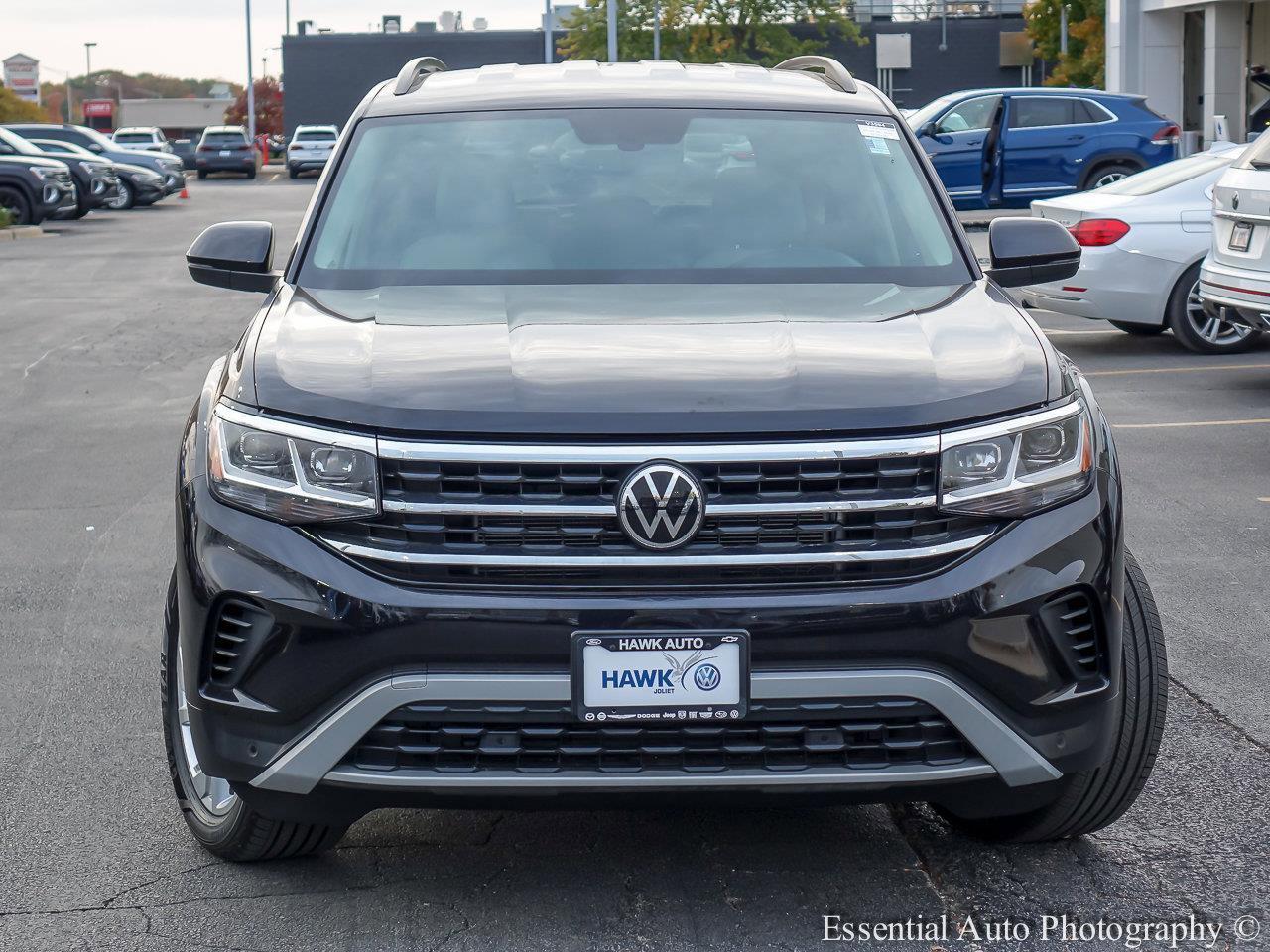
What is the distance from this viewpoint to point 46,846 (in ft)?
13.0

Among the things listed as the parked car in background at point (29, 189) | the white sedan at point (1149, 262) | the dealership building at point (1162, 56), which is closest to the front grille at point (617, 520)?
the white sedan at point (1149, 262)

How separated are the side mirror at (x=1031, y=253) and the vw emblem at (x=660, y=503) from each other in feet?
5.98

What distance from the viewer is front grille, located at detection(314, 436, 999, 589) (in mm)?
3154

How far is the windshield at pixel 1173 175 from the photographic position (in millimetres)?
12586

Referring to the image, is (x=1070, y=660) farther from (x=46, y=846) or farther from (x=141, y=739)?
(x=141, y=739)

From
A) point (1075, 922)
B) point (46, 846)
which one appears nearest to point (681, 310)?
point (1075, 922)

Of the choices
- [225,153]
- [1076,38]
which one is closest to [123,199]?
[225,153]

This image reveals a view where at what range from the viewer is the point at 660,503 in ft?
10.3

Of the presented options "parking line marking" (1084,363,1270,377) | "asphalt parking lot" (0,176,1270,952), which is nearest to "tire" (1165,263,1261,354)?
"parking line marking" (1084,363,1270,377)

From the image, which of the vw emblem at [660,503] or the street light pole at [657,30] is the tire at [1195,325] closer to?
the vw emblem at [660,503]

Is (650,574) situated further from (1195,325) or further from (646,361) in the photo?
(1195,325)

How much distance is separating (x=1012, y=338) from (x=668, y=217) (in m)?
1.20

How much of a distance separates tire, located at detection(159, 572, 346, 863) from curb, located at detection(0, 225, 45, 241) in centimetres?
2388

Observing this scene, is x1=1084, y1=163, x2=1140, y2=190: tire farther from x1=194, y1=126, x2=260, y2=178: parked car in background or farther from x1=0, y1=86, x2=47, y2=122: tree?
x1=0, y1=86, x2=47, y2=122: tree
